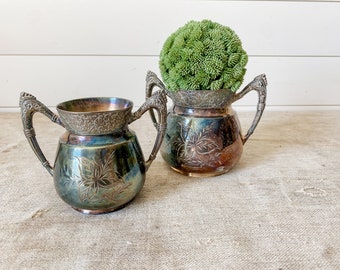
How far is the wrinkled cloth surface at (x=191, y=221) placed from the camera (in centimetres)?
39

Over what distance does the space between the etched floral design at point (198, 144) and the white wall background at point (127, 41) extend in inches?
23.4

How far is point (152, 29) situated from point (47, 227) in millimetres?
813

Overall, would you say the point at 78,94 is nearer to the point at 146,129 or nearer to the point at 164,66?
the point at 146,129

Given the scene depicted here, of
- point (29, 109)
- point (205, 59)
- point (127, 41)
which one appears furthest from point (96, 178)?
point (127, 41)

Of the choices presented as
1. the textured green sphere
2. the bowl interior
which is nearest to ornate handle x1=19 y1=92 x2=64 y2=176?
the bowl interior

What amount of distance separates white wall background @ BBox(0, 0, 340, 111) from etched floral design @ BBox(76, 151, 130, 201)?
725 mm


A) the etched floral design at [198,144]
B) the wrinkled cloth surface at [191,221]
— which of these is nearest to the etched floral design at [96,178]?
the wrinkled cloth surface at [191,221]

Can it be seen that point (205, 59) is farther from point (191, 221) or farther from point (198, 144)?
point (191, 221)

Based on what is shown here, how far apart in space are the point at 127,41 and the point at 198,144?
645 mm

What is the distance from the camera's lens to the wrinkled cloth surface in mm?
393

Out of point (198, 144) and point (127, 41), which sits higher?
point (127, 41)

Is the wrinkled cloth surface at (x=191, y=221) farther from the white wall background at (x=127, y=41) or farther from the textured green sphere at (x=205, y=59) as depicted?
the white wall background at (x=127, y=41)

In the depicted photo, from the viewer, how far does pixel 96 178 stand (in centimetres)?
45

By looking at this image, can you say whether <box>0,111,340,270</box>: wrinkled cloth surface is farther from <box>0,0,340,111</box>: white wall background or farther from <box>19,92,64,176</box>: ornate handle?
<box>0,0,340,111</box>: white wall background
